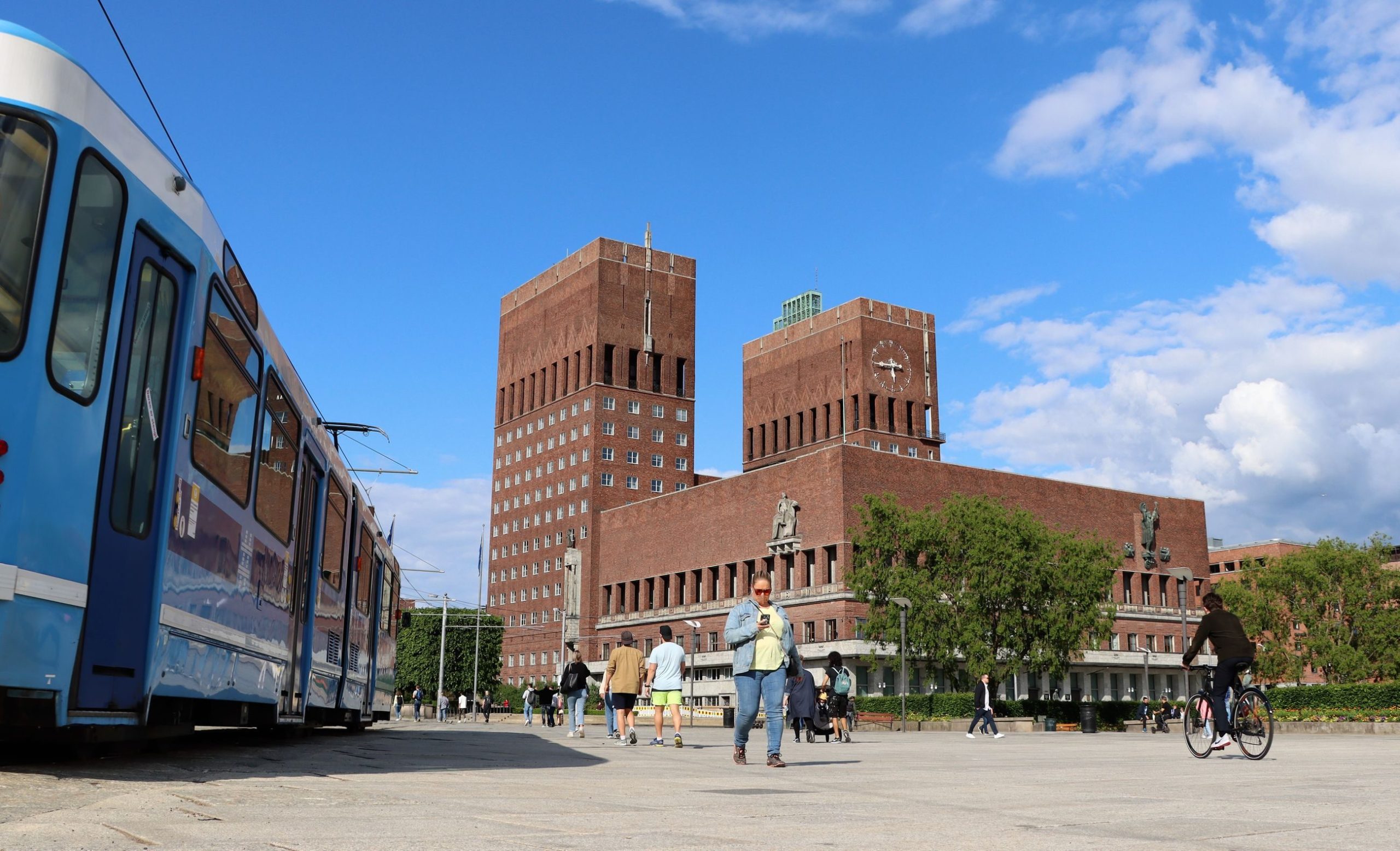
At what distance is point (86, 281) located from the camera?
24.4ft

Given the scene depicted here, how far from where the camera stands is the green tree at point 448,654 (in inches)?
4205

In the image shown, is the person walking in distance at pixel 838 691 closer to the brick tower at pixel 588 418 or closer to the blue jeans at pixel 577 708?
the blue jeans at pixel 577 708

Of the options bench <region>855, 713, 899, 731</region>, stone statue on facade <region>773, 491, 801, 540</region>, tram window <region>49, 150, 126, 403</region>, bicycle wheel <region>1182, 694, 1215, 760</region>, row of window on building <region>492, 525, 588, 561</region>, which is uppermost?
row of window on building <region>492, 525, 588, 561</region>

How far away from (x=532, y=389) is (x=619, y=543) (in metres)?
28.6

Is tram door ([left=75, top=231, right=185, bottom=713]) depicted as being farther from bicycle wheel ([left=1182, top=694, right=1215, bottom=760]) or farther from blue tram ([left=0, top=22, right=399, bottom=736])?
bicycle wheel ([left=1182, top=694, right=1215, bottom=760])

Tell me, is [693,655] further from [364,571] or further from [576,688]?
[364,571]

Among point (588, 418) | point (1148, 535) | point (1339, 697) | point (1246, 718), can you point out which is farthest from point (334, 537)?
point (588, 418)

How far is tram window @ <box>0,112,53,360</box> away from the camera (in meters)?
6.86

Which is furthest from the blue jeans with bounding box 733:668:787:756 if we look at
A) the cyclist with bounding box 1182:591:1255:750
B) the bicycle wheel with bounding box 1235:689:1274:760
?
the bicycle wheel with bounding box 1235:689:1274:760

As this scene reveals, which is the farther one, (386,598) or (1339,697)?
(1339,697)

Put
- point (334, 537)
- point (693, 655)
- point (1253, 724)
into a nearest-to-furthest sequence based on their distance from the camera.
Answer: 1. point (1253, 724)
2. point (334, 537)
3. point (693, 655)

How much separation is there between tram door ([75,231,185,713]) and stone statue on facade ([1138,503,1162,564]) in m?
88.6

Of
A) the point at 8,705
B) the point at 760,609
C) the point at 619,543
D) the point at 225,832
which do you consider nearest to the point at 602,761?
the point at 760,609

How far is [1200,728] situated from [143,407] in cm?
1160
